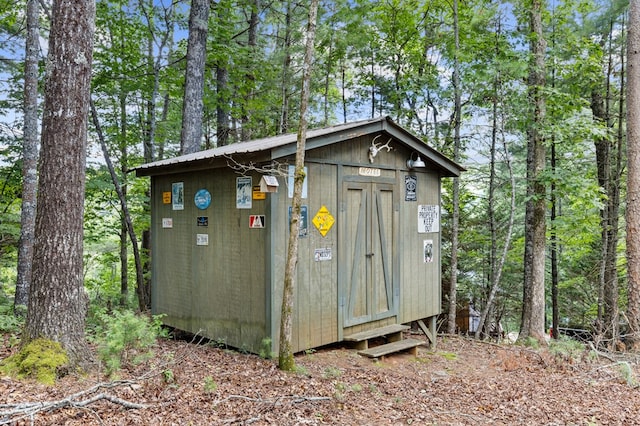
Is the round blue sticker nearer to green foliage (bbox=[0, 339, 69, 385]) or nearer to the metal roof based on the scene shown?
the metal roof

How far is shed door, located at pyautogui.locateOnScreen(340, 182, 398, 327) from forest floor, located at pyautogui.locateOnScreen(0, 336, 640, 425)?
2.18ft

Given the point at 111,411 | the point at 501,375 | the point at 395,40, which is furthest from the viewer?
the point at 395,40

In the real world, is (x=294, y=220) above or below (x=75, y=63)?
below

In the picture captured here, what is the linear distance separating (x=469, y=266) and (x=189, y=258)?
8558 millimetres

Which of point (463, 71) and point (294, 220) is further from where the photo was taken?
point (463, 71)

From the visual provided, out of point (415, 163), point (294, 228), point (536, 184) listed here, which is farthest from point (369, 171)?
point (536, 184)

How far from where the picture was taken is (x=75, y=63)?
3.89 m

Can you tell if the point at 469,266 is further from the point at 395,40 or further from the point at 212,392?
the point at 212,392

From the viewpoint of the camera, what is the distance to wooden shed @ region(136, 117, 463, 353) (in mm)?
5102

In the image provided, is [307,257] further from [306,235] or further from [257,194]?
[257,194]

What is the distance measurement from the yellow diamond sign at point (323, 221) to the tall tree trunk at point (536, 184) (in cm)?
537

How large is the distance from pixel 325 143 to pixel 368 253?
170 centimetres

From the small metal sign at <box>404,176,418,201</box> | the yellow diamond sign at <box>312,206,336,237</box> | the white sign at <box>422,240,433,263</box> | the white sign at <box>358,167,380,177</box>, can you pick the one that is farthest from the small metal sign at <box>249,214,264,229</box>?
the white sign at <box>422,240,433,263</box>

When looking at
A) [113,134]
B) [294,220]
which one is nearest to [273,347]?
[294,220]
